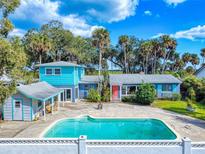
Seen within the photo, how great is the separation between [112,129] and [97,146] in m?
Result: 10.1

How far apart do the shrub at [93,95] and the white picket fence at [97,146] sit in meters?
23.1

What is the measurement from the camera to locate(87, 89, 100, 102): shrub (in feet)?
107

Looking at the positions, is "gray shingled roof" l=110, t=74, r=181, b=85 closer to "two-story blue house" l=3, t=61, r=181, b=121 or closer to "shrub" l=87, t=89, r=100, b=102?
"two-story blue house" l=3, t=61, r=181, b=121

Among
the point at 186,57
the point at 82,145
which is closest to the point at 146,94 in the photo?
the point at 82,145

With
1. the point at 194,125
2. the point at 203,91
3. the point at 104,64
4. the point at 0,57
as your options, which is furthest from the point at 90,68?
the point at 0,57

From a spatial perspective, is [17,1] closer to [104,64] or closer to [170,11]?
[170,11]

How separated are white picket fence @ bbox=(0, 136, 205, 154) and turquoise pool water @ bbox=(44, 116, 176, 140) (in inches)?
266

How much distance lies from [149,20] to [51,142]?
20462 millimetres

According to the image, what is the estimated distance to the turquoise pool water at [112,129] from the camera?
56.1 feet

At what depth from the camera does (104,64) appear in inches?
2319

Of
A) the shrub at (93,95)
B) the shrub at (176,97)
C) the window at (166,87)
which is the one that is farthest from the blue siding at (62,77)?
the shrub at (176,97)

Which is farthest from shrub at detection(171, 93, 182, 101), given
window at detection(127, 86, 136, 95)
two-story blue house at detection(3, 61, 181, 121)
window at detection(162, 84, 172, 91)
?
window at detection(127, 86, 136, 95)

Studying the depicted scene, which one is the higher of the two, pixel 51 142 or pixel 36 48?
pixel 36 48

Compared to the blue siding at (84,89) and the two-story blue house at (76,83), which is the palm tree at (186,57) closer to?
the two-story blue house at (76,83)
